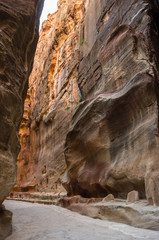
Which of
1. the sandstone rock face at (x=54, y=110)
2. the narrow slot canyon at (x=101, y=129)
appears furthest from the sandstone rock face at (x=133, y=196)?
the sandstone rock face at (x=54, y=110)

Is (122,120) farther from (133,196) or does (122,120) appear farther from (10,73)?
(10,73)

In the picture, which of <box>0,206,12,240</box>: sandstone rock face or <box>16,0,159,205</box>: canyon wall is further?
<box>16,0,159,205</box>: canyon wall

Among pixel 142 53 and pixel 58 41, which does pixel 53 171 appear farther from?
pixel 58 41

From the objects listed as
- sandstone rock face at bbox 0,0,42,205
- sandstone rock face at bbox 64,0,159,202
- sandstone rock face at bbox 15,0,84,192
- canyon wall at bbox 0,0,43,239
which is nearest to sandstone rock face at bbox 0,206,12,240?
canyon wall at bbox 0,0,43,239

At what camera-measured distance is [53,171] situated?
1788 centimetres

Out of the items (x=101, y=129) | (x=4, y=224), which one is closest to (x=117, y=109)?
(x=101, y=129)

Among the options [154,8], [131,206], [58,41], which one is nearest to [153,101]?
[131,206]

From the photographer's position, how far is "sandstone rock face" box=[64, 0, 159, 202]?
5.82 meters

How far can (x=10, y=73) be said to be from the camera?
166 inches

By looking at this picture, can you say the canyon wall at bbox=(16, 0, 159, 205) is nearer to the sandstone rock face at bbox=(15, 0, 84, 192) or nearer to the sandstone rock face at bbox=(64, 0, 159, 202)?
the sandstone rock face at bbox=(64, 0, 159, 202)

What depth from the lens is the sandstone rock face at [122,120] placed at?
229 inches

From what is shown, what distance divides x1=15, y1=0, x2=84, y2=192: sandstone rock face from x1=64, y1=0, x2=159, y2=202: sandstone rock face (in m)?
7.29

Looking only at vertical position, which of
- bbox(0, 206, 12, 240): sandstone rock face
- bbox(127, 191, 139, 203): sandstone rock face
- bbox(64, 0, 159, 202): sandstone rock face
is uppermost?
bbox(64, 0, 159, 202): sandstone rock face

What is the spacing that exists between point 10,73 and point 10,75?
2.1 inches
